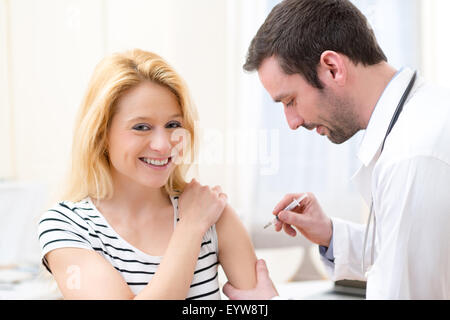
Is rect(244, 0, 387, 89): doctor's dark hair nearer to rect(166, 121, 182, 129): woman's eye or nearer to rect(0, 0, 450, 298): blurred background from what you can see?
rect(166, 121, 182, 129): woman's eye

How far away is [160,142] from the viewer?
97 centimetres

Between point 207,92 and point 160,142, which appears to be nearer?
point 160,142

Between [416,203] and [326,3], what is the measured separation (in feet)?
1.58

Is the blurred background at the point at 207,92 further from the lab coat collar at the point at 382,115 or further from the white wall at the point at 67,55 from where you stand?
the lab coat collar at the point at 382,115

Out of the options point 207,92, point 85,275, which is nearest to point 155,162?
point 85,275

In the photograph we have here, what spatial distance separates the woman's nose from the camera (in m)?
0.97

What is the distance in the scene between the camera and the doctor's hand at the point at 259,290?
1.04 meters

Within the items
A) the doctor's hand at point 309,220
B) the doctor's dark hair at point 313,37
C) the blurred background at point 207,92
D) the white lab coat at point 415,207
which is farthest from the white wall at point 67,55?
the white lab coat at point 415,207

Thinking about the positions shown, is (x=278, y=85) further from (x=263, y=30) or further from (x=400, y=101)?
(x=400, y=101)

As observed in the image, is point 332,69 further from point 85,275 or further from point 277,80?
point 85,275

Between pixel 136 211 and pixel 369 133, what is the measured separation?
1.67 feet

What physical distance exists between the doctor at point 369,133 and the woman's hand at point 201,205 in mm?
151

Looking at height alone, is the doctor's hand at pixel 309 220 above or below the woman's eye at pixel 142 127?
below

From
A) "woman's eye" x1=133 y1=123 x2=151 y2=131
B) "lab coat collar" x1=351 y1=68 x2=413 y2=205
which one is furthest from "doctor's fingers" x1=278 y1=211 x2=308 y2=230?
"woman's eye" x1=133 y1=123 x2=151 y2=131
